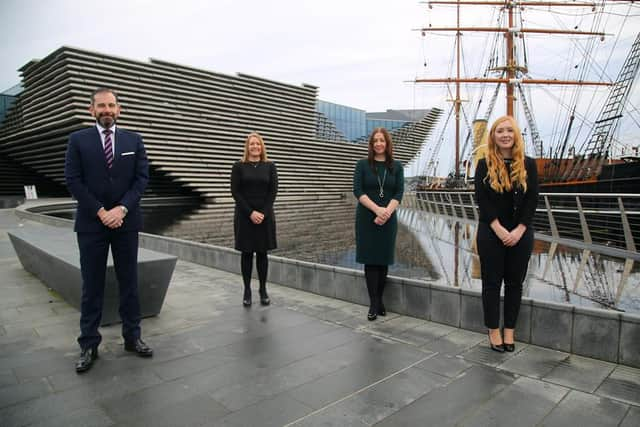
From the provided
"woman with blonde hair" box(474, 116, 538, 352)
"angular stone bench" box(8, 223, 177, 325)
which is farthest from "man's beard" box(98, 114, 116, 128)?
"woman with blonde hair" box(474, 116, 538, 352)

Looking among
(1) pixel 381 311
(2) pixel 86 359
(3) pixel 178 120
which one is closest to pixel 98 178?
(2) pixel 86 359

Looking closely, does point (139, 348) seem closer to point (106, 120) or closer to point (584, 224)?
point (106, 120)

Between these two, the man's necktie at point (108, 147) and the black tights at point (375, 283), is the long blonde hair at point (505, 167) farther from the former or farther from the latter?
the man's necktie at point (108, 147)

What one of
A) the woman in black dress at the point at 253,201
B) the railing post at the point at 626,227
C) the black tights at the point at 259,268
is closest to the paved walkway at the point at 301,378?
the black tights at the point at 259,268

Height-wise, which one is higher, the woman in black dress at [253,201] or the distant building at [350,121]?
the distant building at [350,121]

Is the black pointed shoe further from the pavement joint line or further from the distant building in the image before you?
the distant building

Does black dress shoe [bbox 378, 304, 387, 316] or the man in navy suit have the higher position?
the man in navy suit

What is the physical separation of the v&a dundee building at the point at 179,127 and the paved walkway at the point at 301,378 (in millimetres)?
19380

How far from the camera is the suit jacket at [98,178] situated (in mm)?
2770

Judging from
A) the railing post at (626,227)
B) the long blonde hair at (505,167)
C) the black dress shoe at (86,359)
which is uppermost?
the long blonde hair at (505,167)

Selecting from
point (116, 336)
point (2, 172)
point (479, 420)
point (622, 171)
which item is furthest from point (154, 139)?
point (479, 420)

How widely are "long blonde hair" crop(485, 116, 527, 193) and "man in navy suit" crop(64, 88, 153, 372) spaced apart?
2.35m

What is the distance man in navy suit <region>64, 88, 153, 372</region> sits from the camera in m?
2.79

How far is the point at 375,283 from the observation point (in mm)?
Answer: 3811
